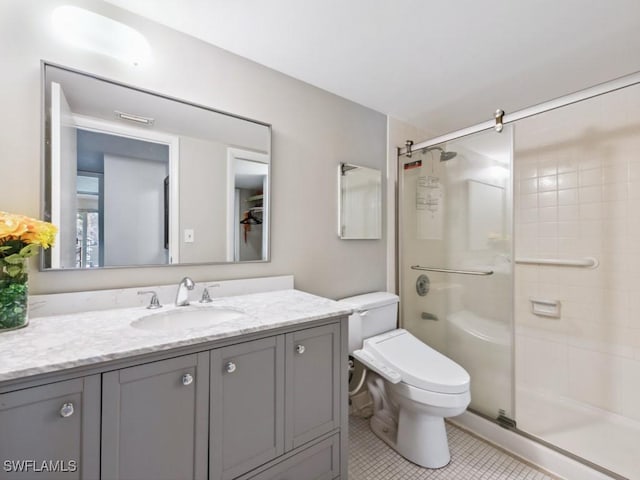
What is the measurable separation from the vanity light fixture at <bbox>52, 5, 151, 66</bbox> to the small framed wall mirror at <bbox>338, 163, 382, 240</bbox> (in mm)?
1187

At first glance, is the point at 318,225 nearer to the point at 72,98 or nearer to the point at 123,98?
the point at 123,98

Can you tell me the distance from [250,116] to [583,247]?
2.32 metres

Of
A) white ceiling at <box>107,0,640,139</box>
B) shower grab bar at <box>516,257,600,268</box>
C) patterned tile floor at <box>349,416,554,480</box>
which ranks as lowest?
patterned tile floor at <box>349,416,554,480</box>

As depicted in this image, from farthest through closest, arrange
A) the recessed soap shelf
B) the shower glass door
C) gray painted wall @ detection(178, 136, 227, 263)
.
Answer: the recessed soap shelf < the shower glass door < gray painted wall @ detection(178, 136, 227, 263)

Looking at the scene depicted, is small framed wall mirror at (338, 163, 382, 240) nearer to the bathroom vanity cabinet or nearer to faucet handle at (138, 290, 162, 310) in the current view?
the bathroom vanity cabinet

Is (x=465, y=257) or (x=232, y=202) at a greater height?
(x=232, y=202)

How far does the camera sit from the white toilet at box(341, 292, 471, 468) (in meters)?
1.42

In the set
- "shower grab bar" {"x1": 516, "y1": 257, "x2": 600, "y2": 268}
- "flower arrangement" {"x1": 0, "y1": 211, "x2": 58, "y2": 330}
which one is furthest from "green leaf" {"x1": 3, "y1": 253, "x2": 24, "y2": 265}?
"shower grab bar" {"x1": 516, "y1": 257, "x2": 600, "y2": 268}

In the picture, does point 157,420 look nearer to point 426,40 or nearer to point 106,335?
point 106,335

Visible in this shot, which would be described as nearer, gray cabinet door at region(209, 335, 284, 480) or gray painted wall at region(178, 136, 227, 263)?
gray cabinet door at region(209, 335, 284, 480)

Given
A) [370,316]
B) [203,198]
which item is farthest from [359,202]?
[203,198]

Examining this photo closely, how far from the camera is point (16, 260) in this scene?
2.95 ft

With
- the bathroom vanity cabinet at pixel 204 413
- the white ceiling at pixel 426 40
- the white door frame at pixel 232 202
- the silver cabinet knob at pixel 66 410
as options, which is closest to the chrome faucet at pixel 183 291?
the white door frame at pixel 232 202

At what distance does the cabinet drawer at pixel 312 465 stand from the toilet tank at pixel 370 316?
58 cm
